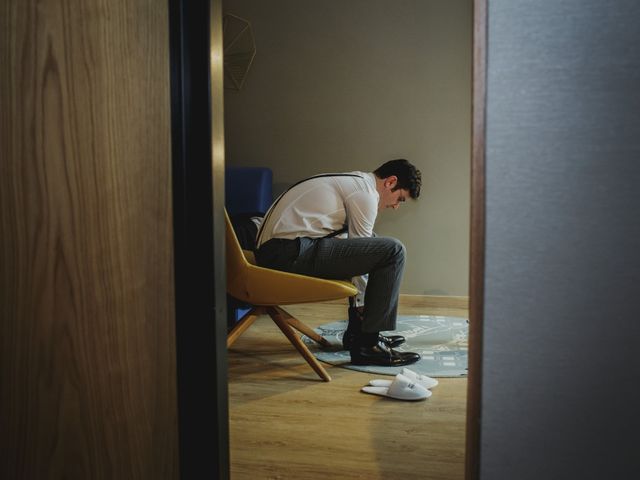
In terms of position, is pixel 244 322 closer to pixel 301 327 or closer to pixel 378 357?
pixel 301 327

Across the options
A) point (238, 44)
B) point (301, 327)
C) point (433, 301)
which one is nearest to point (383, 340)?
point (301, 327)

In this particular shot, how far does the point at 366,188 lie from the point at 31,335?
1.91m

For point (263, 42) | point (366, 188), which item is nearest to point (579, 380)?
point (366, 188)

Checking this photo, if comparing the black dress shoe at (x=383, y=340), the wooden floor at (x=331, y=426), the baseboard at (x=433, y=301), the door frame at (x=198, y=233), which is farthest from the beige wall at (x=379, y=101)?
the door frame at (x=198, y=233)

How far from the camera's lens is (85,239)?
134 cm

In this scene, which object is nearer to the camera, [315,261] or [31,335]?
[31,335]

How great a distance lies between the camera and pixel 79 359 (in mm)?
1359

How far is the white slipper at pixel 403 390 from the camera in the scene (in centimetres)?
250

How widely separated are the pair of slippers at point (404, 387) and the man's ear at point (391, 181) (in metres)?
1.01

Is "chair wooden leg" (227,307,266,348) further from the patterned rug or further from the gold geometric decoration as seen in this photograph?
the gold geometric decoration

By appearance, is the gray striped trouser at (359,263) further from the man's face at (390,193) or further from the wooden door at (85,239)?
the wooden door at (85,239)

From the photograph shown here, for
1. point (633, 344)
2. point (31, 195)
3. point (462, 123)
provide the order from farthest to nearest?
point (462, 123)
point (31, 195)
point (633, 344)

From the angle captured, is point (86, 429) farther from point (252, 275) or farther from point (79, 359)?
point (252, 275)

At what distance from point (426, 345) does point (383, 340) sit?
0.30 meters
